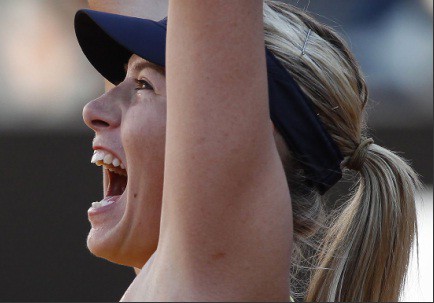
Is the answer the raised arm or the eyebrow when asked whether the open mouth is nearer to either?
the eyebrow

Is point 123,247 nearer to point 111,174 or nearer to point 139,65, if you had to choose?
point 111,174

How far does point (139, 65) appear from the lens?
5.24ft

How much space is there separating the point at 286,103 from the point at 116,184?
1.56 ft

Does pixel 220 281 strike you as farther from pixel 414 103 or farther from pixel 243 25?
pixel 414 103

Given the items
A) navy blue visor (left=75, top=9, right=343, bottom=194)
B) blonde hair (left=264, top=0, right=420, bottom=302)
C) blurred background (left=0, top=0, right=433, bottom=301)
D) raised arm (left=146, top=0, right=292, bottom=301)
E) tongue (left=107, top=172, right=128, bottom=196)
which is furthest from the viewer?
blurred background (left=0, top=0, right=433, bottom=301)

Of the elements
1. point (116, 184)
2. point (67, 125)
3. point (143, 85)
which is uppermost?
point (143, 85)

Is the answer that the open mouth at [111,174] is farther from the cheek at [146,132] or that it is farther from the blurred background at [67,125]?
the blurred background at [67,125]

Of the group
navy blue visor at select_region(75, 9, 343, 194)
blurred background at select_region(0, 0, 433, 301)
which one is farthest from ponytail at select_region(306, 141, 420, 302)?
blurred background at select_region(0, 0, 433, 301)

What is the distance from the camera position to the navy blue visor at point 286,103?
1.48m

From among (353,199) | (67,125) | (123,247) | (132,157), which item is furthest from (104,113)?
Answer: (67,125)

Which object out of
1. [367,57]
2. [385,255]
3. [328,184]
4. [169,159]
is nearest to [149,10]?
[328,184]

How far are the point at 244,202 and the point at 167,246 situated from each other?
14 cm

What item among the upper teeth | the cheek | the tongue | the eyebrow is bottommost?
the tongue

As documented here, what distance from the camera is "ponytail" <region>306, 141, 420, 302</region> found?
167cm
